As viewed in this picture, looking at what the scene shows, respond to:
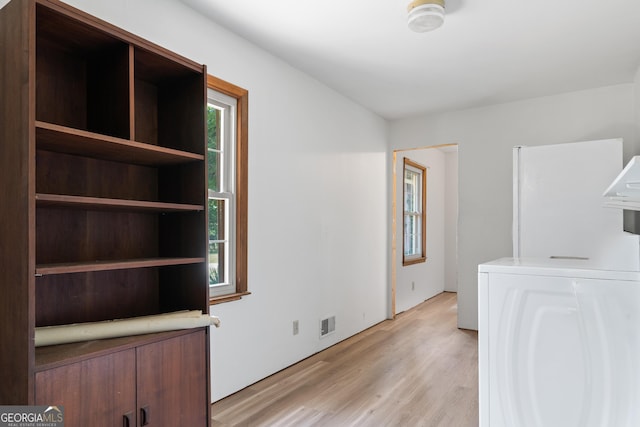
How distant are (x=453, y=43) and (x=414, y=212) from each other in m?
3.58

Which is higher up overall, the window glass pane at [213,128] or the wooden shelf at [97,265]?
the window glass pane at [213,128]

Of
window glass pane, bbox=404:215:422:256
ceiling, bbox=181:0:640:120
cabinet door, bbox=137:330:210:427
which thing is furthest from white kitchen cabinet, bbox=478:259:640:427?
window glass pane, bbox=404:215:422:256

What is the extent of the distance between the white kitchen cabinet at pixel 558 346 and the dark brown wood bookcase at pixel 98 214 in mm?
1320

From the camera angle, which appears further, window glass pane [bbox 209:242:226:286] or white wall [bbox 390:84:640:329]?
white wall [bbox 390:84:640:329]

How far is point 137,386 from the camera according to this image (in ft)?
5.26

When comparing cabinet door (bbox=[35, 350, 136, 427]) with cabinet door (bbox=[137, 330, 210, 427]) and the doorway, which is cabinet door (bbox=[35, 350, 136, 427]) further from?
the doorway

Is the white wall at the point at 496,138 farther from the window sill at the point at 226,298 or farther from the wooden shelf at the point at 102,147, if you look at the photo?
the wooden shelf at the point at 102,147

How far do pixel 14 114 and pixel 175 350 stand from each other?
1.10 metres

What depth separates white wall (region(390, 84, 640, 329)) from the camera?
13.1 ft

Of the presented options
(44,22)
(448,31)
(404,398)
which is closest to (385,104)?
(448,31)

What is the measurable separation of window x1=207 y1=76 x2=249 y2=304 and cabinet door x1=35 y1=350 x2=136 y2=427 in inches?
48.9

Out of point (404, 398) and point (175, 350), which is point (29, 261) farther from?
point (404, 398)

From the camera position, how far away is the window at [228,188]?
111 inches

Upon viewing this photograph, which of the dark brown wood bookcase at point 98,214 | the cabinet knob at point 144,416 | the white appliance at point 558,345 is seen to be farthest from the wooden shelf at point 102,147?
the white appliance at point 558,345
